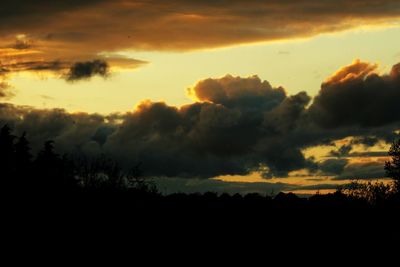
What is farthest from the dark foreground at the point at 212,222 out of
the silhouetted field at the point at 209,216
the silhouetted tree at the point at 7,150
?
the silhouetted tree at the point at 7,150

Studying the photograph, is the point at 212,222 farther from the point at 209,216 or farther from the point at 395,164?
the point at 395,164

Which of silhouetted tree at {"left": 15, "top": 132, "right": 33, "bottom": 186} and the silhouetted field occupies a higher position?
silhouetted tree at {"left": 15, "top": 132, "right": 33, "bottom": 186}

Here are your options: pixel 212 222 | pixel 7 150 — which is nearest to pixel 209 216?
pixel 212 222

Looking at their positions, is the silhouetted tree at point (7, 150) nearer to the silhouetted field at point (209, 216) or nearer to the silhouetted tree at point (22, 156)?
the silhouetted tree at point (22, 156)

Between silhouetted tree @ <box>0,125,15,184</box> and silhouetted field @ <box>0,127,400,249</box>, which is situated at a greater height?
silhouetted tree @ <box>0,125,15,184</box>

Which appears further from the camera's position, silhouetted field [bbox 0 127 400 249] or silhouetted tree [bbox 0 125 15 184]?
silhouetted tree [bbox 0 125 15 184]

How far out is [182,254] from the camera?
59.0 m

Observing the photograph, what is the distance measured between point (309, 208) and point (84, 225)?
1691 cm

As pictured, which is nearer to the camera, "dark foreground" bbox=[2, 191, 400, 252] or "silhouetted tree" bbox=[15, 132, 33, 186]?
"dark foreground" bbox=[2, 191, 400, 252]

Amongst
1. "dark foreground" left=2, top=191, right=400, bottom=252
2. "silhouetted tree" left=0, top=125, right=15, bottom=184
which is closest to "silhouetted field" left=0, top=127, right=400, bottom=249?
"dark foreground" left=2, top=191, right=400, bottom=252

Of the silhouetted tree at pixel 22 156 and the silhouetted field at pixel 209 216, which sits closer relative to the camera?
the silhouetted field at pixel 209 216

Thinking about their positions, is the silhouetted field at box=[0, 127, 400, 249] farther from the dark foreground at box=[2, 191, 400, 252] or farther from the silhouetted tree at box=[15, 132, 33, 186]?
the silhouetted tree at box=[15, 132, 33, 186]

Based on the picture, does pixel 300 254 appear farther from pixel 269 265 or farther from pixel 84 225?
pixel 84 225

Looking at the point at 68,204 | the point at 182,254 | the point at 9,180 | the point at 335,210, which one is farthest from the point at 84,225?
the point at 9,180
